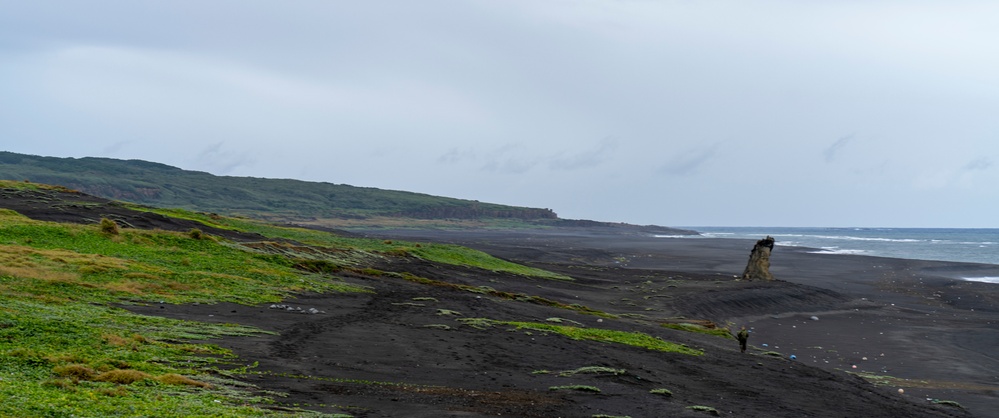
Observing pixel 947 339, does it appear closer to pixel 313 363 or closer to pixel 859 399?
pixel 859 399

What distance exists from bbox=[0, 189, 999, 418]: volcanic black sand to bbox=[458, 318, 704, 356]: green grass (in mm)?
879

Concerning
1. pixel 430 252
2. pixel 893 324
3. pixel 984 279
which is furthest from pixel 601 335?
pixel 984 279

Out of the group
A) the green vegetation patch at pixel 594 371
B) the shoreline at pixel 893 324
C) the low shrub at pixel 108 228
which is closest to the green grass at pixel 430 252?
the shoreline at pixel 893 324

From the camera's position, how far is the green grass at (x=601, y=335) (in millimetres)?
26812

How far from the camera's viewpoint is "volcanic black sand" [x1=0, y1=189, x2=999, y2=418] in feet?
55.5

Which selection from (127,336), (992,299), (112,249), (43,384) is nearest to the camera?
(43,384)

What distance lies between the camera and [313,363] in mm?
18734

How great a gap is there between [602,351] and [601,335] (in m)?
3.84

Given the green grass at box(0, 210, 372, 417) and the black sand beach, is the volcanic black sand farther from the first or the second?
the green grass at box(0, 210, 372, 417)

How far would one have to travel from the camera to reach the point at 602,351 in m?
24.3

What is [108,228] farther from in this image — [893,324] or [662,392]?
[893,324]

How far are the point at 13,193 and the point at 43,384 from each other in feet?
173

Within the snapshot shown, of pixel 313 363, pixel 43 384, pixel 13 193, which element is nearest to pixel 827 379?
pixel 313 363

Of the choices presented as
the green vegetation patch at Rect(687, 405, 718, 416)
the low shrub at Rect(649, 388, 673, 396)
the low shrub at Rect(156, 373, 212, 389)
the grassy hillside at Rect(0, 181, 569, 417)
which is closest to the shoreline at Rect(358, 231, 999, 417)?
the low shrub at Rect(649, 388, 673, 396)
